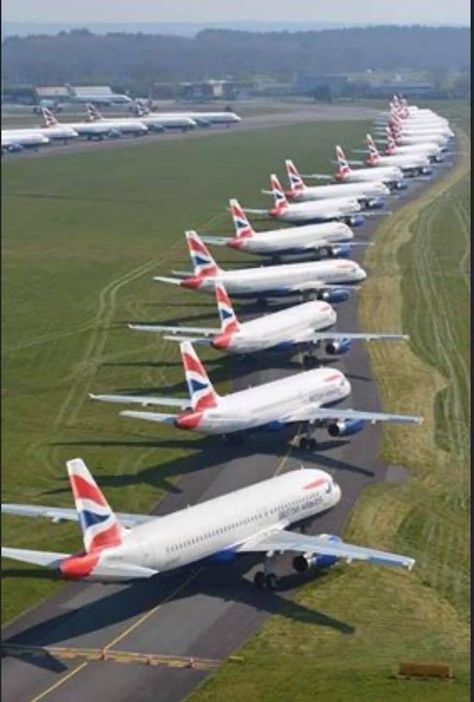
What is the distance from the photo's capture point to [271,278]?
59.1m

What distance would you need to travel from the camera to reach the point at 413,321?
5341 cm

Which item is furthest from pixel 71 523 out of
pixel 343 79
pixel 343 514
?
pixel 343 79

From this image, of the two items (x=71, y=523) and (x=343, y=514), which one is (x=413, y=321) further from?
(x=71, y=523)

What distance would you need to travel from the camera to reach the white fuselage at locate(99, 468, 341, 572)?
2642 cm

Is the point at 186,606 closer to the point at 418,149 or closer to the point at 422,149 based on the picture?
the point at 422,149

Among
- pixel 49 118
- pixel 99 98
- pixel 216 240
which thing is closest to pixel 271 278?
pixel 216 240

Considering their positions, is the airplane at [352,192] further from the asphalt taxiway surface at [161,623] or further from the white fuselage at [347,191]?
the asphalt taxiway surface at [161,623]

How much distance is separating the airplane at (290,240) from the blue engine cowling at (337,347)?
49.0 feet

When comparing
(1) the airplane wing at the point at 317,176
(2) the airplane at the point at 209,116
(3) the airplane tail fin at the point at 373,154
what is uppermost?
(2) the airplane at the point at 209,116

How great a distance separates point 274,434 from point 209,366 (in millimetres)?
8094

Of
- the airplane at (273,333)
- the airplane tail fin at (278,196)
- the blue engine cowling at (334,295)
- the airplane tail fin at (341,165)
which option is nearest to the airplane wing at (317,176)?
the airplane tail fin at (341,165)

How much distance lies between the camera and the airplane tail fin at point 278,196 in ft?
198

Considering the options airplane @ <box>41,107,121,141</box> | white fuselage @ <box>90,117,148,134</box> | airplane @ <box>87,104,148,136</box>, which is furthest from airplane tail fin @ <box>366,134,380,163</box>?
airplane @ <box>41,107,121,141</box>

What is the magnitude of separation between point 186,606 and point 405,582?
523 centimetres
